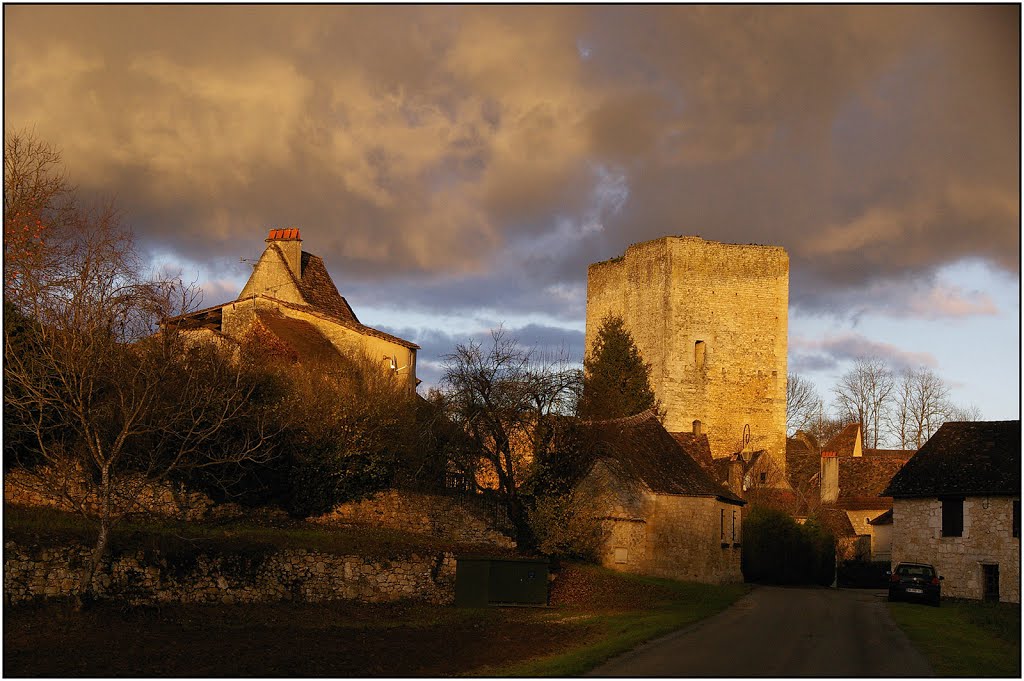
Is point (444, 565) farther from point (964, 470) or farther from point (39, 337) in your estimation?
point (964, 470)

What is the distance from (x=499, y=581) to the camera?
25.7 meters

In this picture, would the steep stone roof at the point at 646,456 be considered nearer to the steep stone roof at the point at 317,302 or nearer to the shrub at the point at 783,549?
the shrub at the point at 783,549

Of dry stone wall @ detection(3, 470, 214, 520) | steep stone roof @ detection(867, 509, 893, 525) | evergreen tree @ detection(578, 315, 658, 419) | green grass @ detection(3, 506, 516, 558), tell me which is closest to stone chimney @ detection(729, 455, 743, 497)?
evergreen tree @ detection(578, 315, 658, 419)

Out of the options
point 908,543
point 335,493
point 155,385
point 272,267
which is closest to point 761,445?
point 908,543

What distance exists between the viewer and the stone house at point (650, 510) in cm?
3253

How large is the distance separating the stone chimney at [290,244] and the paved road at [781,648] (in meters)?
22.8

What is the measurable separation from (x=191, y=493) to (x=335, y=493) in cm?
426

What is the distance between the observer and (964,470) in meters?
35.0

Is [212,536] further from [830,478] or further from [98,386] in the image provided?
[830,478]

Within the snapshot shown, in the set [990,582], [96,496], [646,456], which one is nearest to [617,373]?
[646,456]

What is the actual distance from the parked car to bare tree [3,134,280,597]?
1980cm

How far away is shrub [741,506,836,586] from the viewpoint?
44.3m

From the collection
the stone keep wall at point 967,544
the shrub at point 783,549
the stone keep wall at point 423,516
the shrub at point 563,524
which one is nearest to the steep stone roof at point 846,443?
the shrub at point 783,549

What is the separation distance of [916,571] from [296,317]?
2304cm
